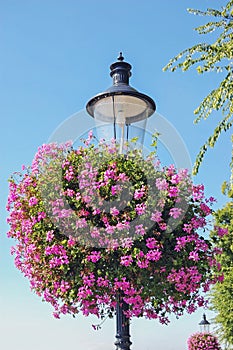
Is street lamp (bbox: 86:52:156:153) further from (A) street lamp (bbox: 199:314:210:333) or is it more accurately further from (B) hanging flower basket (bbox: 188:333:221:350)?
(B) hanging flower basket (bbox: 188:333:221:350)

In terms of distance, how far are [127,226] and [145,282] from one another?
610mm

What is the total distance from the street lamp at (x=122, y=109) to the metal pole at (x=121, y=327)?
1747 mm

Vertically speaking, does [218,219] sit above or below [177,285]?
above

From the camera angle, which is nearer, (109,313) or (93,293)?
(93,293)

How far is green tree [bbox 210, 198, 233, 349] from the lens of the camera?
1820cm

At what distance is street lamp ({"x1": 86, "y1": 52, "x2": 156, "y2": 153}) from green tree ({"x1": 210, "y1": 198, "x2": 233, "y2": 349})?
12.4 meters

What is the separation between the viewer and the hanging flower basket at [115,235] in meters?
4.80

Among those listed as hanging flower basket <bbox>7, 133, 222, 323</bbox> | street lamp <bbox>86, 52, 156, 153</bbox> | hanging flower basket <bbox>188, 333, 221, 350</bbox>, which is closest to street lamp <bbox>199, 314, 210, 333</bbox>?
hanging flower basket <bbox>188, 333, 221, 350</bbox>

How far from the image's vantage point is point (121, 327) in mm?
4980

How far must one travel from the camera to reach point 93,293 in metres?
4.87

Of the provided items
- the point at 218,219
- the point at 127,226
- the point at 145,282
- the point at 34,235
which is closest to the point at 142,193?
the point at 127,226

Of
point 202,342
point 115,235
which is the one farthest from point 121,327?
point 202,342

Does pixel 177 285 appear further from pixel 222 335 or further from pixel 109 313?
pixel 222 335

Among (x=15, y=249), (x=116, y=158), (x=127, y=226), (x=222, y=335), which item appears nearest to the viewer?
(x=127, y=226)
